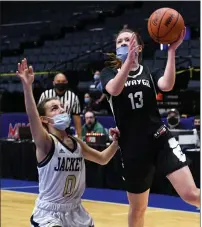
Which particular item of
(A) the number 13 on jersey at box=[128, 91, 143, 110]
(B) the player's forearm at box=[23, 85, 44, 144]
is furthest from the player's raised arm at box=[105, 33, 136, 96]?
(B) the player's forearm at box=[23, 85, 44, 144]

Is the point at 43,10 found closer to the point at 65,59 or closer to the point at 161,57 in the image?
the point at 65,59

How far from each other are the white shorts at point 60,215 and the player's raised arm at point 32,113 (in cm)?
33

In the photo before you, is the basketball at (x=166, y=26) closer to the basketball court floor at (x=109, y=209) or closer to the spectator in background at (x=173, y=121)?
the basketball court floor at (x=109, y=209)

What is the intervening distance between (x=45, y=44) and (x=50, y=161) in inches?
672

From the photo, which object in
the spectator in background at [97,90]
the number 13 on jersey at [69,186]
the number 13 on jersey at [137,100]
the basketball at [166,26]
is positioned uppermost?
the basketball at [166,26]

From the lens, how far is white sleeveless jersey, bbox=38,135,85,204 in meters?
4.27

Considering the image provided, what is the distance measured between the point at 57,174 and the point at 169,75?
1130 millimetres

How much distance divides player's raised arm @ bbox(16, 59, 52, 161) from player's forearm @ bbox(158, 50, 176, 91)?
3.33 ft

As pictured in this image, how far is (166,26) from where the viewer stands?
4789mm

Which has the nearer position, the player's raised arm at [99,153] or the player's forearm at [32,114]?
the player's forearm at [32,114]

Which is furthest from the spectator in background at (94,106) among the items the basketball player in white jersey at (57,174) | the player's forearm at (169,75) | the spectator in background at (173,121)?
the basketball player in white jersey at (57,174)

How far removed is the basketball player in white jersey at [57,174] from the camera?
421cm

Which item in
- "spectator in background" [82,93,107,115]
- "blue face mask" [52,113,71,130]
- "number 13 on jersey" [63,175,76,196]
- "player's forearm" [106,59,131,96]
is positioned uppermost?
"player's forearm" [106,59,131,96]

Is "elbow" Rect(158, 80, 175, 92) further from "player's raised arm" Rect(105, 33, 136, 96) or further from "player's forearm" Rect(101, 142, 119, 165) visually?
"player's forearm" Rect(101, 142, 119, 165)
